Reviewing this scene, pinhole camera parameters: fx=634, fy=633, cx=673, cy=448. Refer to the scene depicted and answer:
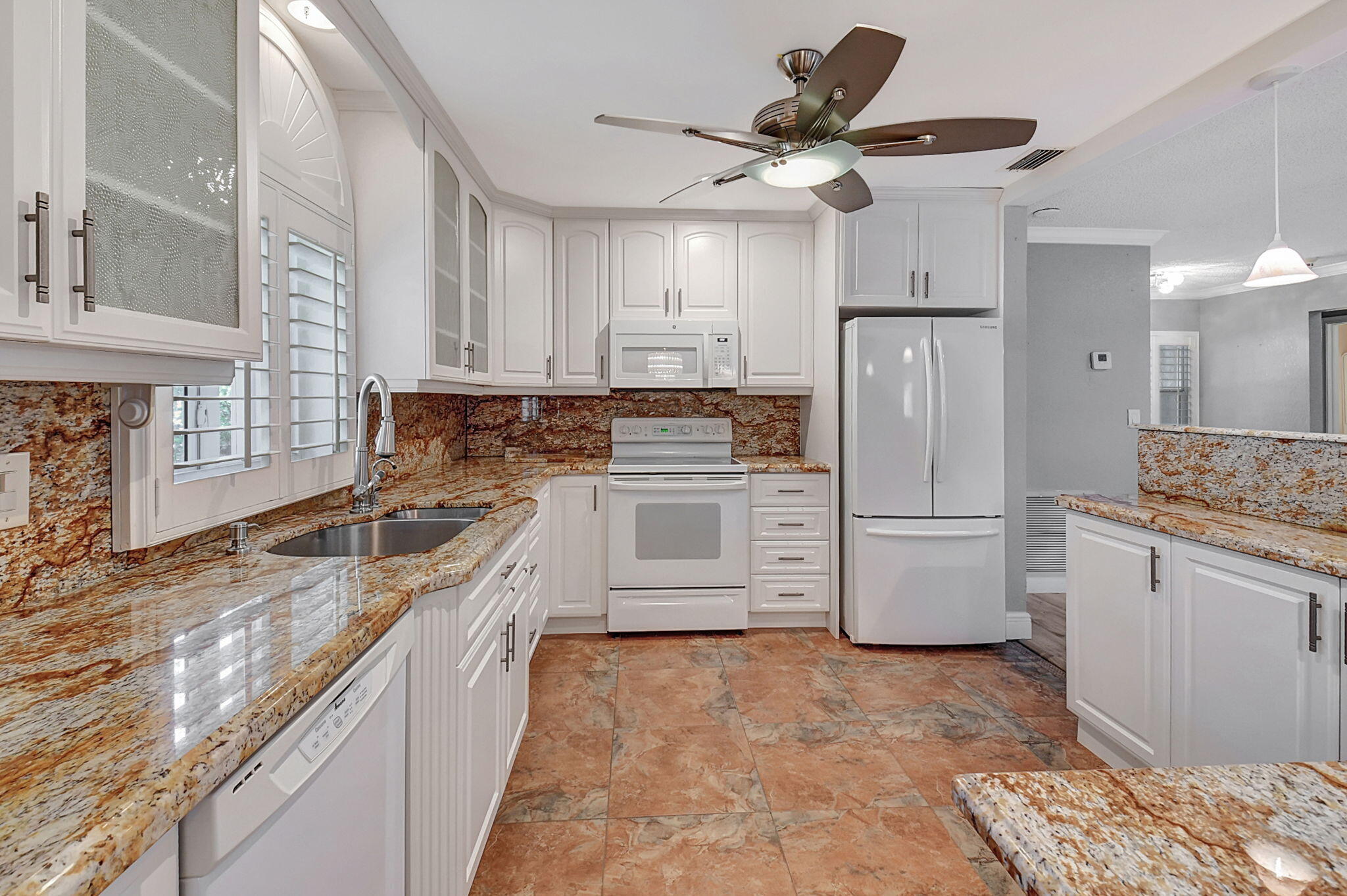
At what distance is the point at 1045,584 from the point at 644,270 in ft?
11.2

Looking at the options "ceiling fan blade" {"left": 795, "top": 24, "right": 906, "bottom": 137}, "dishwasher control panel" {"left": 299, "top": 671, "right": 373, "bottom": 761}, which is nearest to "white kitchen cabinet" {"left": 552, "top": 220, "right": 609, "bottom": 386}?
"ceiling fan blade" {"left": 795, "top": 24, "right": 906, "bottom": 137}

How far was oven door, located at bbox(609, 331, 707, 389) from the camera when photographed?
12.0 feet

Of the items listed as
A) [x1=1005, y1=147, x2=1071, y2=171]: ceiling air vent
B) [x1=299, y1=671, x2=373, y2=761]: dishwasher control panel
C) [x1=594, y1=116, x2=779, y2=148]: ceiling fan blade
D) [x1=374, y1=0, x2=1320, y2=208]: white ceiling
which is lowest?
[x1=299, y1=671, x2=373, y2=761]: dishwasher control panel

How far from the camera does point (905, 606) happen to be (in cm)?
330

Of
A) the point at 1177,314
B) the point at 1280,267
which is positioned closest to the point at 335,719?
the point at 1280,267

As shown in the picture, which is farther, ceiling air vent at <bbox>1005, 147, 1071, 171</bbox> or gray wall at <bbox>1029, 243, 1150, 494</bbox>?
gray wall at <bbox>1029, 243, 1150, 494</bbox>

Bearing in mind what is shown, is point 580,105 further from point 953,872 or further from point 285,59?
point 953,872

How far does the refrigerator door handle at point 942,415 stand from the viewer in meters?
3.22

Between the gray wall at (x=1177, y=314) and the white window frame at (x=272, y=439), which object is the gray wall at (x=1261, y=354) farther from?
the white window frame at (x=272, y=439)

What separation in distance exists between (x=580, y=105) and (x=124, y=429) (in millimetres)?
1881

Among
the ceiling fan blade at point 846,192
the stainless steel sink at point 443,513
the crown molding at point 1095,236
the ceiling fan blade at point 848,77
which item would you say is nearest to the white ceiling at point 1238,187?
the crown molding at point 1095,236

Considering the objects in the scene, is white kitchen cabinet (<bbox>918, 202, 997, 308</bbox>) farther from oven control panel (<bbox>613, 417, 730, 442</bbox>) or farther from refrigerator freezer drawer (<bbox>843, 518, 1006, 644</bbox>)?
oven control panel (<bbox>613, 417, 730, 442</bbox>)

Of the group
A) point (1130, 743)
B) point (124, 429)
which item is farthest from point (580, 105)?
point (1130, 743)

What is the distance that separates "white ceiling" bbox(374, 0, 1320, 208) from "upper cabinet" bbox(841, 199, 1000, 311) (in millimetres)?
483
